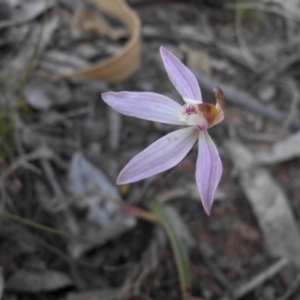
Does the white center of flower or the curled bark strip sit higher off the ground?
the white center of flower

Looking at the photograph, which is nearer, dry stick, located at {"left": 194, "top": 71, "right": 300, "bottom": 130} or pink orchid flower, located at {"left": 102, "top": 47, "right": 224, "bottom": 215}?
pink orchid flower, located at {"left": 102, "top": 47, "right": 224, "bottom": 215}

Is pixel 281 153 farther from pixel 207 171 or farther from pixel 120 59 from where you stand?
pixel 207 171

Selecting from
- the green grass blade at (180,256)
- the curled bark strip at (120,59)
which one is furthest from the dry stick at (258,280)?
the curled bark strip at (120,59)

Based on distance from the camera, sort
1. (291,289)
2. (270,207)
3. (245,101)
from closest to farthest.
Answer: (291,289) → (270,207) → (245,101)

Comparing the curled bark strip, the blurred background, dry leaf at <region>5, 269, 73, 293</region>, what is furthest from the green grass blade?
the curled bark strip

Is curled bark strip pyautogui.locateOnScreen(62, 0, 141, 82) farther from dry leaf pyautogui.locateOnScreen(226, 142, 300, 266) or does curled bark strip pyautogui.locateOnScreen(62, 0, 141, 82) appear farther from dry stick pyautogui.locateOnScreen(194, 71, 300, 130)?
dry leaf pyautogui.locateOnScreen(226, 142, 300, 266)

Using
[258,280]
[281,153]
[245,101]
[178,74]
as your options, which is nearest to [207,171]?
[178,74]
